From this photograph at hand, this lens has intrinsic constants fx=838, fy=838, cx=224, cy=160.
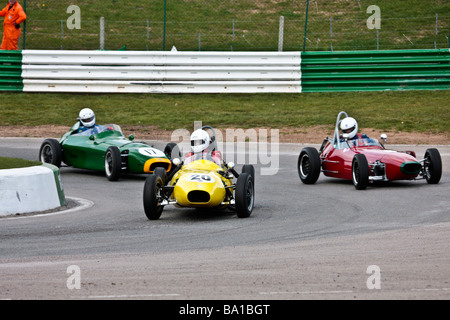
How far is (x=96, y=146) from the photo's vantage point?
1480 cm

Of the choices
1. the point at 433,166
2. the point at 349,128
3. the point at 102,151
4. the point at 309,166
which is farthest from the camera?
the point at 102,151

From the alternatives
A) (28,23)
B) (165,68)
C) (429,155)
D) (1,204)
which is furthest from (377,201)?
(28,23)

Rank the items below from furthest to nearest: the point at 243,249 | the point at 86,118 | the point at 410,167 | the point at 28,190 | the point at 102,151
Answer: the point at 86,118
the point at 102,151
the point at 410,167
the point at 28,190
the point at 243,249

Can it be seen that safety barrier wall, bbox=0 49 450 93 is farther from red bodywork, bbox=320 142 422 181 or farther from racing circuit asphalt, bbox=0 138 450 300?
racing circuit asphalt, bbox=0 138 450 300

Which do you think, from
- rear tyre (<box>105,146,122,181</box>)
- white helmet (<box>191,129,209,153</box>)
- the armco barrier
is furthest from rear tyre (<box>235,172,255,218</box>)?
rear tyre (<box>105,146,122,181</box>)

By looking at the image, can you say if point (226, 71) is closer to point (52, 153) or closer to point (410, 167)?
point (52, 153)

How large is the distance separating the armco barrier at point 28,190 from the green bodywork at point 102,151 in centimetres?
330

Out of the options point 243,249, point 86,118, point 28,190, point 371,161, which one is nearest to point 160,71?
point 86,118

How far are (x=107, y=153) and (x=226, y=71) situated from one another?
8066mm

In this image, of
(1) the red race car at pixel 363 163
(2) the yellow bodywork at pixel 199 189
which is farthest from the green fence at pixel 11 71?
(2) the yellow bodywork at pixel 199 189

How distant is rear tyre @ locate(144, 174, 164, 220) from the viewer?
10008 mm

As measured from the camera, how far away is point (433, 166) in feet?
42.9

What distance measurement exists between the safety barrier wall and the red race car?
7.39 meters

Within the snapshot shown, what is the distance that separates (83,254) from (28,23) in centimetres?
2256
